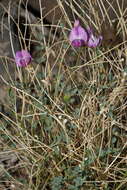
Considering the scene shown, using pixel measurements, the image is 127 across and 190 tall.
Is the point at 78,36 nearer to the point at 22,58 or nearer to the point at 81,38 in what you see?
the point at 81,38

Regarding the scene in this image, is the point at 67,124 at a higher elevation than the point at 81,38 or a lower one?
lower

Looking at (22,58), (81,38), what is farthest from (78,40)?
(22,58)

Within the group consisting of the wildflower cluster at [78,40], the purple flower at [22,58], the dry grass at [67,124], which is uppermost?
the wildflower cluster at [78,40]

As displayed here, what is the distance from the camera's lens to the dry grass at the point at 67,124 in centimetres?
198

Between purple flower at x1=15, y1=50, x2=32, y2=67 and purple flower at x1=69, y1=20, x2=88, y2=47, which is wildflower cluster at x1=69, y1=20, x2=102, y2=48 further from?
purple flower at x1=15, y1=50, x2=32, y2=67

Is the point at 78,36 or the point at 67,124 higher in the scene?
the point at 78,36

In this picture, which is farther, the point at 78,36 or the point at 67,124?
the point at 67,124

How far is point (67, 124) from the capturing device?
2.09m

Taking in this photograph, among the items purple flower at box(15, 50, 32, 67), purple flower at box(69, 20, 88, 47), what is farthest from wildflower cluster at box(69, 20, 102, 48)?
purple flower at box(15, 50, 32, 67)

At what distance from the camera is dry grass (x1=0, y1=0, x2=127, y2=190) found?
1981 mm

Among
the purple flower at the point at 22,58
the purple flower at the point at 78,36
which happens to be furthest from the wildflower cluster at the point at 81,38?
the purple flower at the point at 22,58

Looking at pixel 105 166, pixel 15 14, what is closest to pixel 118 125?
pixel 105 166

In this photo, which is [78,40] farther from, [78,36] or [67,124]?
[67,124]

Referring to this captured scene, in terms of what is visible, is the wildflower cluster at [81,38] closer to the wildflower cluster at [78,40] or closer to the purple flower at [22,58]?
the wildflower cluster at [78,40]
